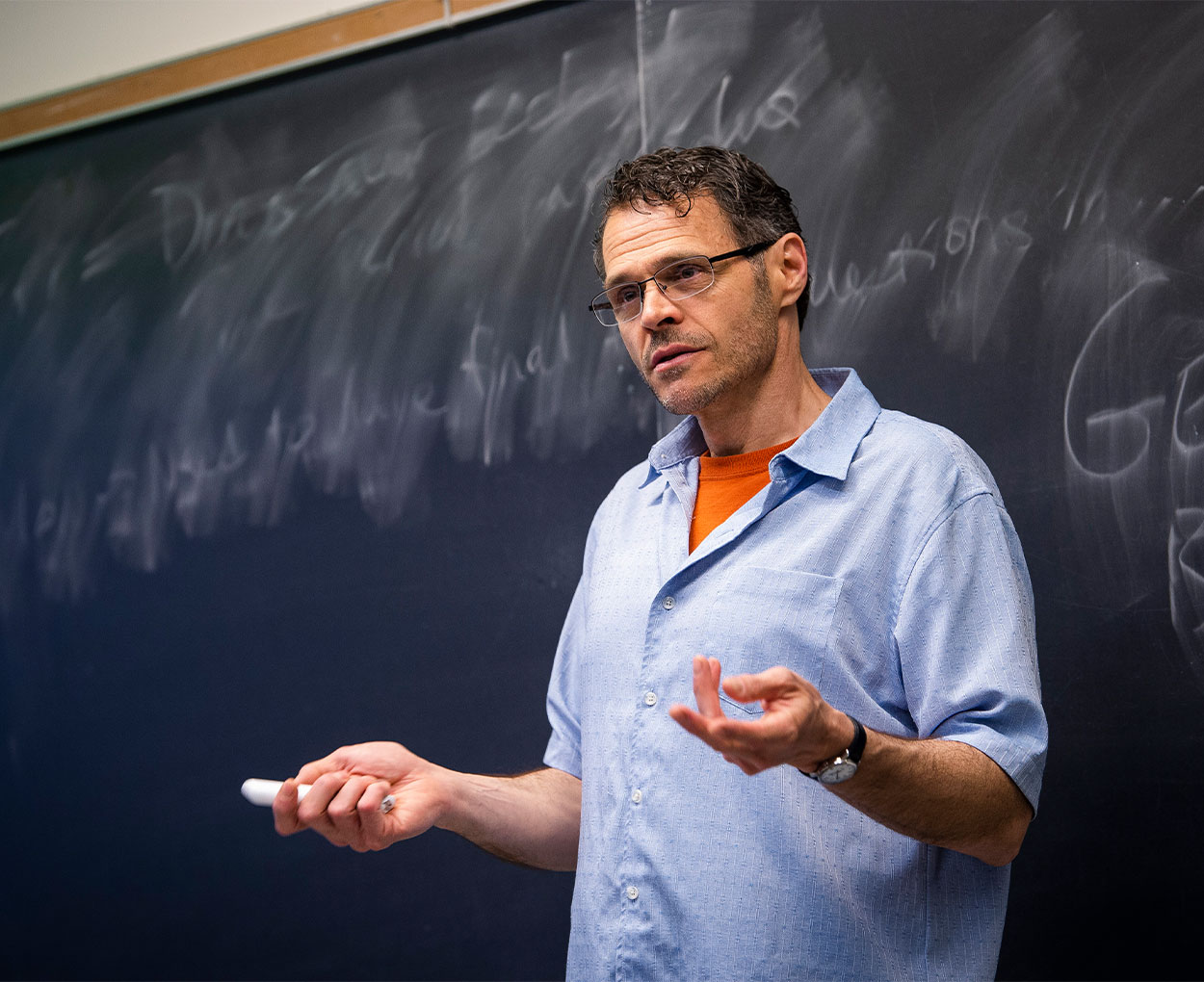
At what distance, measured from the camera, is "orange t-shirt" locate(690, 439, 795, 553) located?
120 cm

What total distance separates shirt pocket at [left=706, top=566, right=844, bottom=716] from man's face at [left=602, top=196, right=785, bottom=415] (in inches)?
9.0

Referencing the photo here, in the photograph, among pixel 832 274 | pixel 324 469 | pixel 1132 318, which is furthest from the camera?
pixel 324 469

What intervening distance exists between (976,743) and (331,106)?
5.33ft

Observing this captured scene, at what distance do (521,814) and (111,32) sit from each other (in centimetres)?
182

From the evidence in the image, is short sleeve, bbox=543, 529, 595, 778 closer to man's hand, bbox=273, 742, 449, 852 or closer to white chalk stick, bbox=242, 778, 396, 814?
man's hand, bbox=273, 742, 449, 852

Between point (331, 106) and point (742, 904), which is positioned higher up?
point (331, 106)

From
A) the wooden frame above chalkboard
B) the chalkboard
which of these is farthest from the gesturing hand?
the wooden frame above chalkboard

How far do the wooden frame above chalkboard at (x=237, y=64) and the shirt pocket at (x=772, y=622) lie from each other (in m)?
1.20

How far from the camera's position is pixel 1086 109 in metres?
1.42

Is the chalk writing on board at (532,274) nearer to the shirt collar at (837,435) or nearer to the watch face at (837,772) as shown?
the shirt collar at (837,435)

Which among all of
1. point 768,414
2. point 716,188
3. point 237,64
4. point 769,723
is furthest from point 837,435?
point 237,64

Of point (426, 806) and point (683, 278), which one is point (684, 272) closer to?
point (683, 278)

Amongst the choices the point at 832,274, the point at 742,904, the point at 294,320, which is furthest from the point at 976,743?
the point at 294,320

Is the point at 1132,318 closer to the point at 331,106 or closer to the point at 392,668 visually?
the point at 392,668
